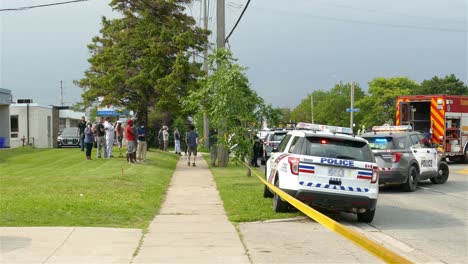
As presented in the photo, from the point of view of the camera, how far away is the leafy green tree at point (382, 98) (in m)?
90.9

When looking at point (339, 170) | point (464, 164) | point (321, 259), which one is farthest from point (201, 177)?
point (464, 164)

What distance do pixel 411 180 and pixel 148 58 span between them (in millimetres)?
13979

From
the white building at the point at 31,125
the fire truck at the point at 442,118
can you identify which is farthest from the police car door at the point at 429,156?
the white building at the point at 31,125

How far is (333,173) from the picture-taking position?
1074cm

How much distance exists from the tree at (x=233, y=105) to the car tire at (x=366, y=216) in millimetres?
7713

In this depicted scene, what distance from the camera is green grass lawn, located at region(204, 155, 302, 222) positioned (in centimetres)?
1120

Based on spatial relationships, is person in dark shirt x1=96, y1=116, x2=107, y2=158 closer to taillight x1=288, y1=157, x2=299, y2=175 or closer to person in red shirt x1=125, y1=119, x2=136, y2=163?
person in red shirt x1=125, y1=119, x2=136, y2=163

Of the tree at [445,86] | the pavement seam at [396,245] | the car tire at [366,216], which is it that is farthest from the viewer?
the tree at [445,86]

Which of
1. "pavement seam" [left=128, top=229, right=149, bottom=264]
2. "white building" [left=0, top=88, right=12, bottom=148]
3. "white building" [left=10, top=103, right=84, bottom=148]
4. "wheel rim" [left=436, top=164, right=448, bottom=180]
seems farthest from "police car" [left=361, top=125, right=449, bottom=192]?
"white building" [left=10, top=103, right=84, bottom=148]

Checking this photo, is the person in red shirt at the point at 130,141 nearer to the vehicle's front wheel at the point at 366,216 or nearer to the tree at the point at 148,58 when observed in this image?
the tree at the point at 148,58

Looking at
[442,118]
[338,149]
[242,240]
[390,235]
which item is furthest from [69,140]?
[242,240]

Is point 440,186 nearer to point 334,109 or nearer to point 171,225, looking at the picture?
point 171,225

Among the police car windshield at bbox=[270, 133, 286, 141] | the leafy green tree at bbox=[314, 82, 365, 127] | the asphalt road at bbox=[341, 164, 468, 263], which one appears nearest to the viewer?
the asphalt road at bbox=[341, 164, 468, 263]

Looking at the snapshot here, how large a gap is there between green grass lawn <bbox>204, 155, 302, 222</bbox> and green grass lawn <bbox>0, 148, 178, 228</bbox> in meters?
1.58
